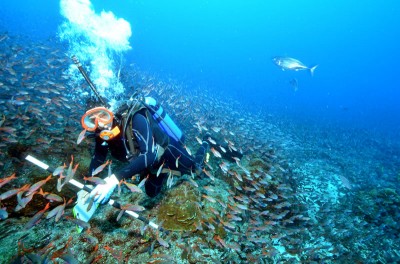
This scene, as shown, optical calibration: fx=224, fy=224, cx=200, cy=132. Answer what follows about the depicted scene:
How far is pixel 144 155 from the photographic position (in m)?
3.76

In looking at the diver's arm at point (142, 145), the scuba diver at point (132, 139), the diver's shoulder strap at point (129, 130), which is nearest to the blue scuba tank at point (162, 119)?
the scuba diver at point (132, 139)

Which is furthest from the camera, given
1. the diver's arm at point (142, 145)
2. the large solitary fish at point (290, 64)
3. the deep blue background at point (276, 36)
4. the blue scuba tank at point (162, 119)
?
the deep blue background at point (276, 36)

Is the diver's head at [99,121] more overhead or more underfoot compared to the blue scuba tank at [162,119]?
more underfoot

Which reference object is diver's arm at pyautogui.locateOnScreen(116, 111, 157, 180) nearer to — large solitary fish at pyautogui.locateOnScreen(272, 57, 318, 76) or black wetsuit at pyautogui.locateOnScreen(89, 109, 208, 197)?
black wetsuit at pyautogui.locateOnScreen(89, 109, 208, 197)

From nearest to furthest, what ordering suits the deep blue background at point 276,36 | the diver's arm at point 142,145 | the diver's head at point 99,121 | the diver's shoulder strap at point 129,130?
the diver's head at point 99,121, the diver's arm at point 142,145, the diver's shoulder strap at point 129,130, the deep blue background at point 276,36

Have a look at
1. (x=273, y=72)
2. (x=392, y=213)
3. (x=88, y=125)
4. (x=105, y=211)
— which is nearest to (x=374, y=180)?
(x=392, y=213)

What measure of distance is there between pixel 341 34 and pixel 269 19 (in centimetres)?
5245

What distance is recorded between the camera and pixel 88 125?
135 inches

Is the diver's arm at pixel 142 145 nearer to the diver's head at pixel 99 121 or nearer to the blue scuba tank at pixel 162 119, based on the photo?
the diver's head at pixel 99 121

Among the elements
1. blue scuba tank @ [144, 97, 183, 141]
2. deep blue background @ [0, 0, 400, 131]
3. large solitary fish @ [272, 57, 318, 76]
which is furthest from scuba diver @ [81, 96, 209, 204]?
deep blue background @ [0, 0, 400, 131]

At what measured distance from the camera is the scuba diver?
3436 mm

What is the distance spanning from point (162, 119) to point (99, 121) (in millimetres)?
1671

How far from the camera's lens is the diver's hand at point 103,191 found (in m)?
3.10

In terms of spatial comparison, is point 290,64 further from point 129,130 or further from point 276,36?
point 276,36
